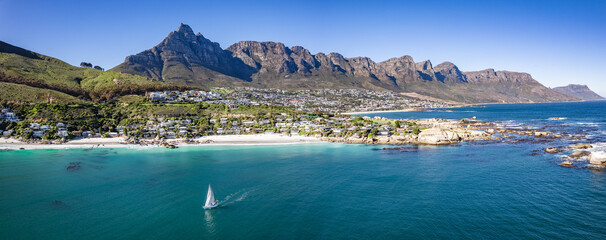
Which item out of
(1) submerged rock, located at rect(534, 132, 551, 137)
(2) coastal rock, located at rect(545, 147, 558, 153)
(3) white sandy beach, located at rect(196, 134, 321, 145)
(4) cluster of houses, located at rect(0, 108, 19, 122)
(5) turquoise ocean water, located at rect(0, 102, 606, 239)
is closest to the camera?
(5) turquoise ocean water, located at rect(0, 102, 606, 239)

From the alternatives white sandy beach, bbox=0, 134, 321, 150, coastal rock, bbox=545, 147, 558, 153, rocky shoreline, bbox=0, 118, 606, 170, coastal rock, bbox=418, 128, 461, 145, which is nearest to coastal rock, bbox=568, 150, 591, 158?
coastal rock, bbox=545, 147, 558, 153

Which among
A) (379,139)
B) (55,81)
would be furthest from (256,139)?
(55,81)

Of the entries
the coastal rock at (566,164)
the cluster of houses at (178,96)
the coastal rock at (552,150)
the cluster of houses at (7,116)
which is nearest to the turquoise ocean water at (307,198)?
the coastal rock at (566,164)

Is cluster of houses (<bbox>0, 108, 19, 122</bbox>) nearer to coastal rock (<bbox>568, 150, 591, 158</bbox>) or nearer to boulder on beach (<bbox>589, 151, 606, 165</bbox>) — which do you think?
boulder on beach (<bbox>589, 151, 606, 165</bbox>)

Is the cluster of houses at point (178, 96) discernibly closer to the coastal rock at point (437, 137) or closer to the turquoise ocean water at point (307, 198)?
A: the turquoise ocean water at point (307, 198)

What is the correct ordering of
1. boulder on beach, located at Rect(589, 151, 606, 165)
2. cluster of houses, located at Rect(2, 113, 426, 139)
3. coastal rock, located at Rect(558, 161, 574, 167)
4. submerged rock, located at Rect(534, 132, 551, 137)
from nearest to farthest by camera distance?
boulder on beach, located at Rect(589, 151, 606, 165) → coastal rock, located at Rect(558, 161, 574, 167) → submerged rock, located at Rect(534, 132, 551, 137) → cluster of houses, located at Rect(2, 113, 426, 139)

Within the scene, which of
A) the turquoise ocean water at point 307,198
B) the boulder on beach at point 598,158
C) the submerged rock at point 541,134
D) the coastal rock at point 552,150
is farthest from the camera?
the submerged rock at point 541,134

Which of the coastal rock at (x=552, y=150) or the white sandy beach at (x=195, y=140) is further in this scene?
Result: the white sandy beach at (x=195, y=140)

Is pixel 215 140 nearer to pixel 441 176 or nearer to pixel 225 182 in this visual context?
pixel 225 182
